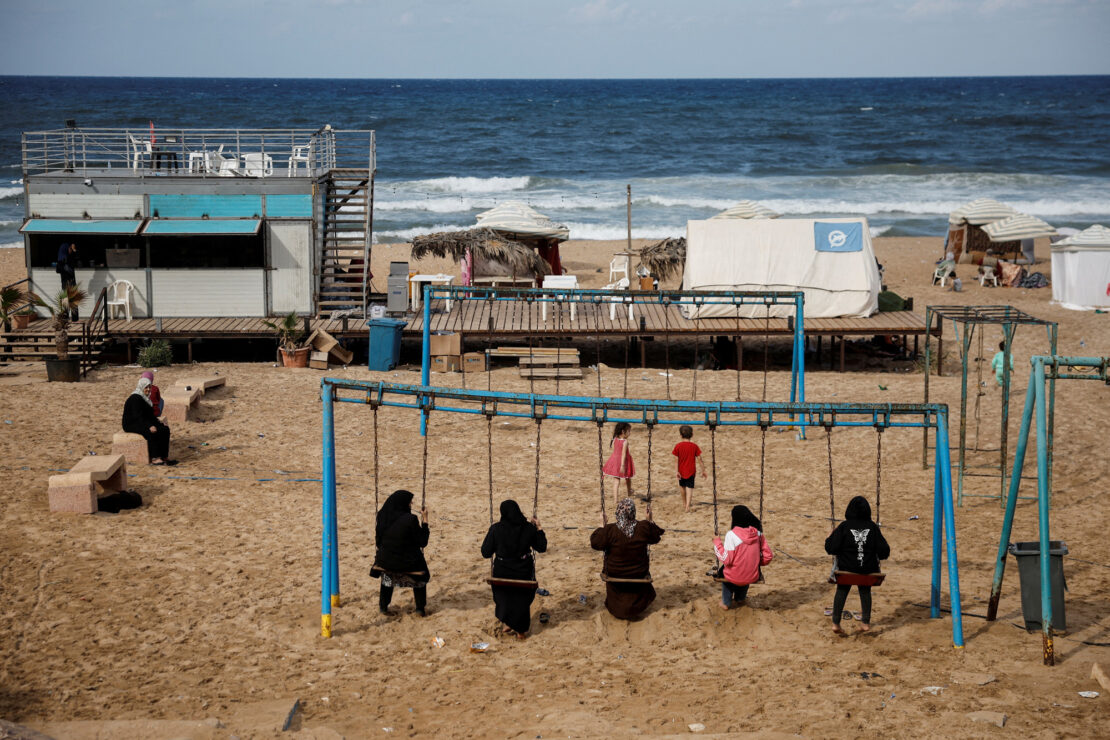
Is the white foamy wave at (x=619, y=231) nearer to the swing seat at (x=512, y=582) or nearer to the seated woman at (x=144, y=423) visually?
A: the seated woman at (x=144, y=423)

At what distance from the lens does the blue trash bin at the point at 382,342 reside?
2077 cm

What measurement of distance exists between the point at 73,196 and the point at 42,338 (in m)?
3.22

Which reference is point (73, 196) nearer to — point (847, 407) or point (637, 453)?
point (637, 453)

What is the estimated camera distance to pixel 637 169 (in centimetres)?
6531

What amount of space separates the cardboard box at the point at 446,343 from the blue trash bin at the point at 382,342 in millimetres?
745

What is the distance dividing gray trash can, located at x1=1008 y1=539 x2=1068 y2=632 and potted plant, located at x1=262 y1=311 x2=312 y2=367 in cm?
1491

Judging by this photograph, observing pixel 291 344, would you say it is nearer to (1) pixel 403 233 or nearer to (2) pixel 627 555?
(2) pixel 627 555

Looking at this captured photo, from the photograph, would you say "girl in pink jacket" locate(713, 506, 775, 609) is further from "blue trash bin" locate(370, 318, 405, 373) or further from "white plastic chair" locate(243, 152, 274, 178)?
"white plastic chair" locate(243, 152, 274, 178)

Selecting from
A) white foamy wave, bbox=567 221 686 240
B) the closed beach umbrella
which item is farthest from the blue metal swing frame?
white foamy wave, bbox=567 221 686 240

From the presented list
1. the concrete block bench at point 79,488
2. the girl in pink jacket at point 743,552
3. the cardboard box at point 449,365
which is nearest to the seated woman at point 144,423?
the concrete block bench at point 79,488

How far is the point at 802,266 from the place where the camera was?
72.5 ft

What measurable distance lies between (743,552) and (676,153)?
65.6 m

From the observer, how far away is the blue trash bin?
20.8 metres

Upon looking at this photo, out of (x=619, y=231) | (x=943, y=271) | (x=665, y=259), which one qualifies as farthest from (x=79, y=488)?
(x=619, y=231)
